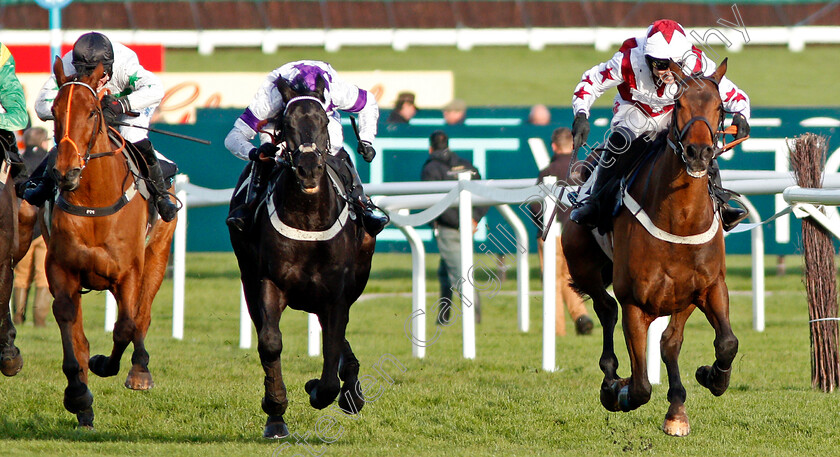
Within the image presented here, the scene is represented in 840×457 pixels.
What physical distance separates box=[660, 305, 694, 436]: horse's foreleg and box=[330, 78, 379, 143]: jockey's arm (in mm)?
1960

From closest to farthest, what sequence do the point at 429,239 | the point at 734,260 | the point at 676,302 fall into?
the point at 676,302
the point at 429,239
the point at 734,260

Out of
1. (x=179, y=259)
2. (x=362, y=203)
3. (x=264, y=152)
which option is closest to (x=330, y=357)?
(x=362, y=203)

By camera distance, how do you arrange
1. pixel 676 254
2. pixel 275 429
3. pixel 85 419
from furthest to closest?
pixel 85 419, pixel 275 429, pixel 676 254

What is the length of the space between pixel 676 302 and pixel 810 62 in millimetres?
30717

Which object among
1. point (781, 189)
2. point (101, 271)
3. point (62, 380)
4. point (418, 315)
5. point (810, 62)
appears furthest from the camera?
point (810, 62)

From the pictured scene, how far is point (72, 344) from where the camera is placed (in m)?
6.79

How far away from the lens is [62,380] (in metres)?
8.39

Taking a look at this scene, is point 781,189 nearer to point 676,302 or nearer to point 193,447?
point 676,302

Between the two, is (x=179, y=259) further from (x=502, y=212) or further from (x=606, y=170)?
(x=606, y=170)

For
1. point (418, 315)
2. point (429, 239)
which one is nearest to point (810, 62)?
point (429, 239)

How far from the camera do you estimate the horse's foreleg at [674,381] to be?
6023mm

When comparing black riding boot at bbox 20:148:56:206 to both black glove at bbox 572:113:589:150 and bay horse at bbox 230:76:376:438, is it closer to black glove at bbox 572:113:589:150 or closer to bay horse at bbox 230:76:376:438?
bay horse at bbox 230:76:376:438

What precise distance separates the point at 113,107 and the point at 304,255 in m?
1.66

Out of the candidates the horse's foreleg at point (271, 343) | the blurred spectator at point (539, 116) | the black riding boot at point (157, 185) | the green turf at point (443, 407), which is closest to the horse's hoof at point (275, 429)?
the green turf at point (443, 407)
